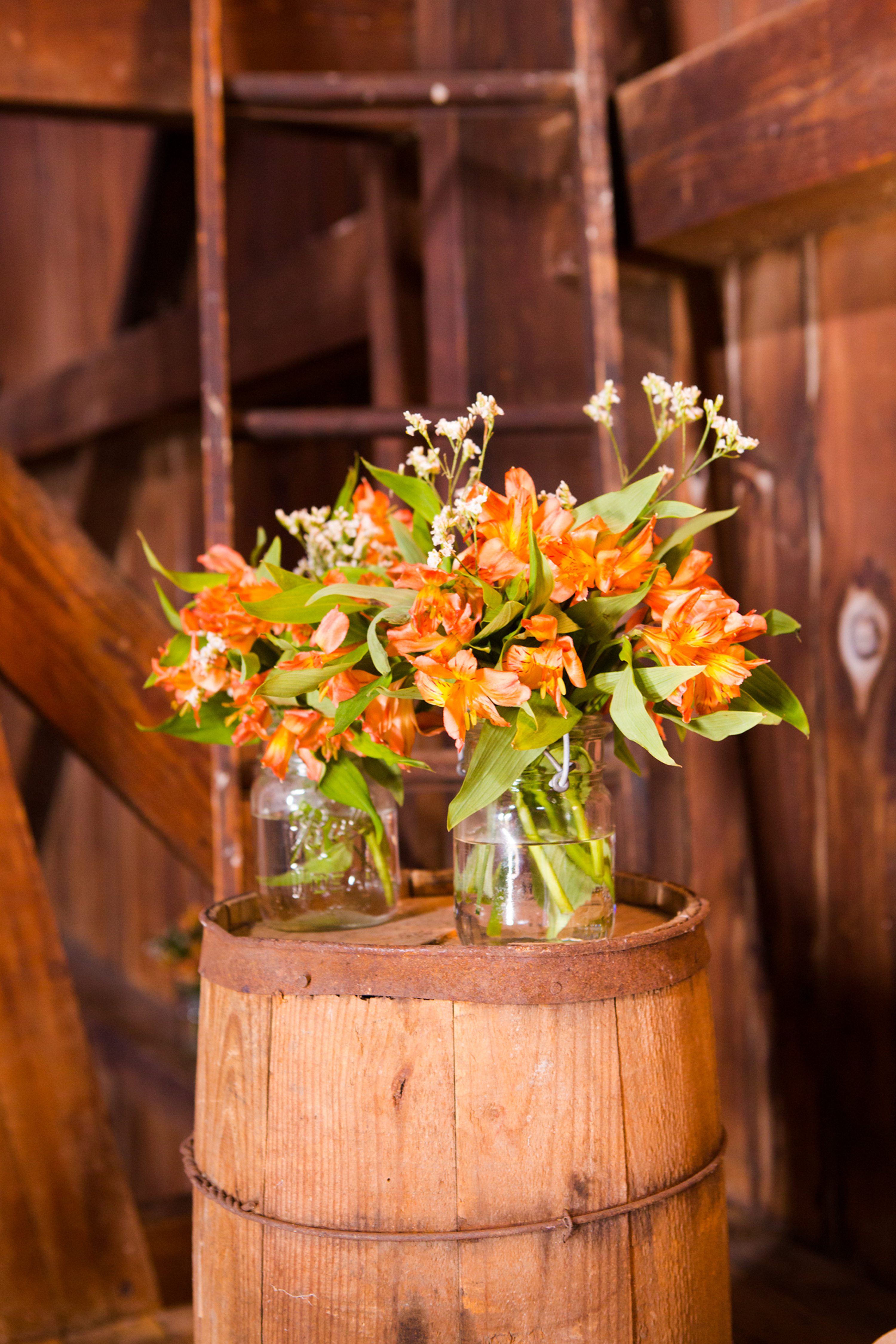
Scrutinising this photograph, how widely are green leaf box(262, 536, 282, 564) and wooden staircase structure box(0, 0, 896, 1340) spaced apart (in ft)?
1.69

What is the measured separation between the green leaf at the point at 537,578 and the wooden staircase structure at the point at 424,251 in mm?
772

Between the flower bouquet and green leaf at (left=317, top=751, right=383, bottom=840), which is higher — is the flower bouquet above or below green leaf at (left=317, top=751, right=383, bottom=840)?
above

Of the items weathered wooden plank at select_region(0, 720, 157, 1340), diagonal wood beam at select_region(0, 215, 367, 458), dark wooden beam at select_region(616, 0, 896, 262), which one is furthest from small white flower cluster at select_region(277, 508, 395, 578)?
diagonal wood beam at select_region(0, 215, 367, 458)

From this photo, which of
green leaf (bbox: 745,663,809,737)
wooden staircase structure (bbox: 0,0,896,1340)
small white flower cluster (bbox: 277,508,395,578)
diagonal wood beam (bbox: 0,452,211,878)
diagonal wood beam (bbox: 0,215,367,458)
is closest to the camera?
green leaf (bbox: 745,663,809,737)

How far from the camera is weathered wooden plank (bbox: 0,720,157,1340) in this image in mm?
1556

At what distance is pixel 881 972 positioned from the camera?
162 cm

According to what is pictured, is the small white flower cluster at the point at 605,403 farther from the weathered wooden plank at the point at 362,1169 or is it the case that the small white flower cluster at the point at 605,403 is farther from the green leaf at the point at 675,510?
the weathered wooden plank at the point at 362,1169

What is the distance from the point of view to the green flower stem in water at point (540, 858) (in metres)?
0.97

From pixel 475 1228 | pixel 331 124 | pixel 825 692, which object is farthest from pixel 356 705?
pixel 331 124

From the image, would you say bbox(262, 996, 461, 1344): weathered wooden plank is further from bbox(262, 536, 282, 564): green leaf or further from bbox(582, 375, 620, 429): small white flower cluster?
bbox(582, 375, 620, 429): small white flower cluster

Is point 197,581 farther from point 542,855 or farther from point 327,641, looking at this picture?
point 542,855

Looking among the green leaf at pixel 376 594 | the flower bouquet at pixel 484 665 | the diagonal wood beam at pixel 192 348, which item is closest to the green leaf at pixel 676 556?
the flower bouquet at pixel 484 665

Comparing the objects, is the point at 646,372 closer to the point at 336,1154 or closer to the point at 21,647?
the point at 21,647

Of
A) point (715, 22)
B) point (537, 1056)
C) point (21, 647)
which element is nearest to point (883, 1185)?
point (537, 1056)
